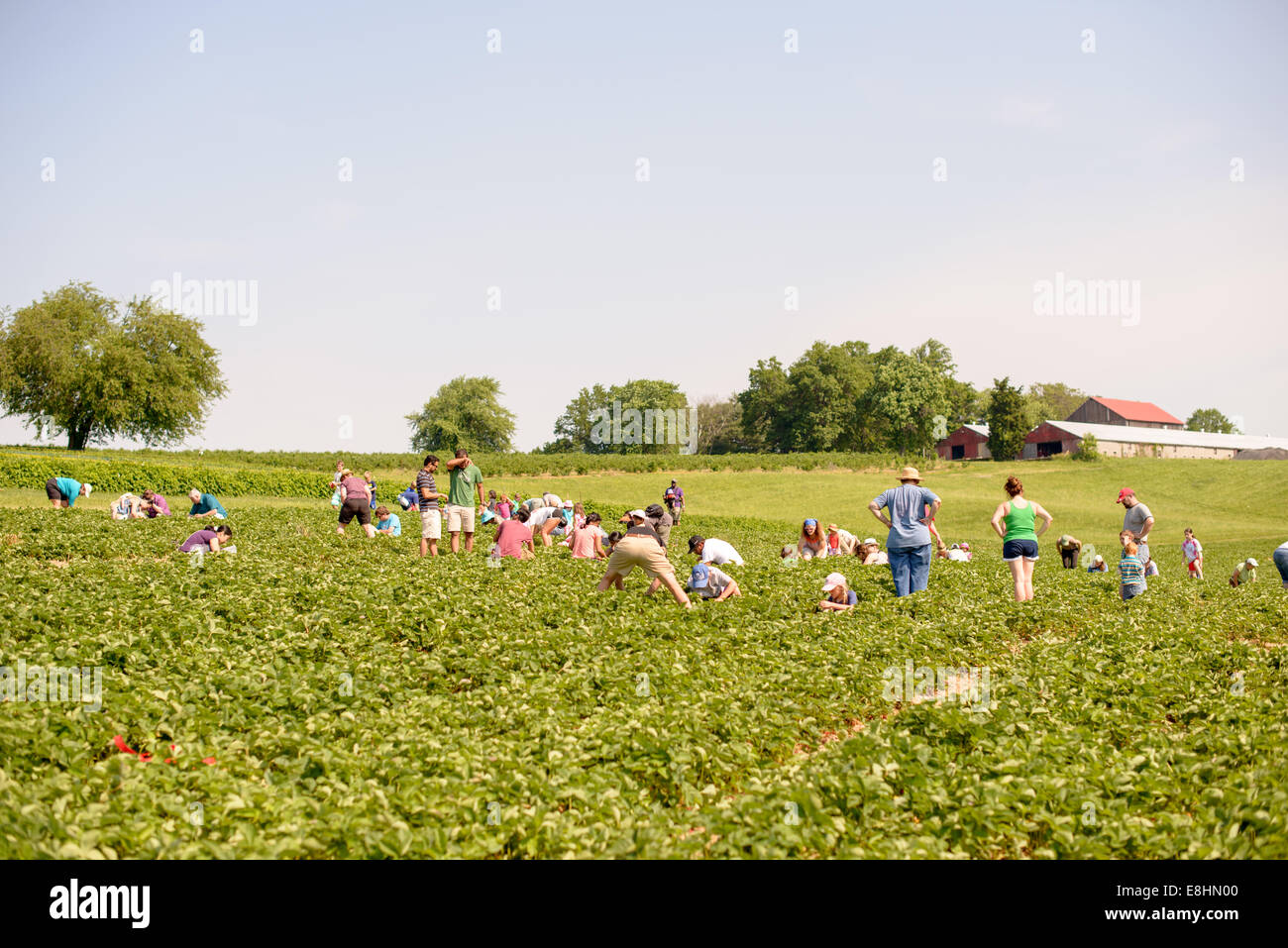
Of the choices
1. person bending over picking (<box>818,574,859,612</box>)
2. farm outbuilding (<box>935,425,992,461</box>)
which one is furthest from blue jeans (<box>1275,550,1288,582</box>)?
farm outbuilding (<box>935,425,992,461</box>)

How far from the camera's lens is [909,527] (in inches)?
569

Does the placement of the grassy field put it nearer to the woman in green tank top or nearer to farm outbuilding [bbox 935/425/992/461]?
the woman in green tank top

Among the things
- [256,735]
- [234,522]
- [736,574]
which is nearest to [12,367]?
[234,522]

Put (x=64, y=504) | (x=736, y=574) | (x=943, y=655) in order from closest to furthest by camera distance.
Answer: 1. (x=943, y=655)
2. (x=736, y=574)
3. (x=64, y=504)

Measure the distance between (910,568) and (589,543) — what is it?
7819 mm

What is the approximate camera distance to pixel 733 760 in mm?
7055

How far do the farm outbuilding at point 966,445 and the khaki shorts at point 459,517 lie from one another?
3715 inches

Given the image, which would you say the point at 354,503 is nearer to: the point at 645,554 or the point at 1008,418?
the point at 645,554

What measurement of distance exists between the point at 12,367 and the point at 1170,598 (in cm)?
7689

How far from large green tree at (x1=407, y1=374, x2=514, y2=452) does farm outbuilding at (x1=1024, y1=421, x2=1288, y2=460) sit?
71463 millimetres

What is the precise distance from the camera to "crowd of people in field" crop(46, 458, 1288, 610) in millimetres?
A: 14211

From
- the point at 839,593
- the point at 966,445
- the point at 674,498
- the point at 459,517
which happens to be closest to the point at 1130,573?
the point at 839,593

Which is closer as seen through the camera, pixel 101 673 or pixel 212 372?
pixel 101 673
